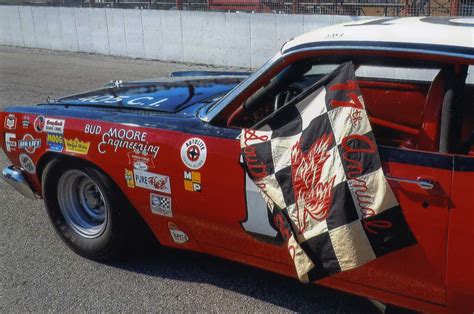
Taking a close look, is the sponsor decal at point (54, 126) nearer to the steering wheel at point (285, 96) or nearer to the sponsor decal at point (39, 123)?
the sponsor decal at point (39, 123)

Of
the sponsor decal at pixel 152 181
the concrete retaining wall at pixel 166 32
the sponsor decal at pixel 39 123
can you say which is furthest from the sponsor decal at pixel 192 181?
the concrete retaining wall at pixel 166 32

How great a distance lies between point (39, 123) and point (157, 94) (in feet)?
2.66

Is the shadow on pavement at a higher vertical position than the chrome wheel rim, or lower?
lower

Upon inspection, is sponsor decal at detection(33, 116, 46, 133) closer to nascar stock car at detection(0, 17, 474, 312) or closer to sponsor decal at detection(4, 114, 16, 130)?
nascar stock car at detection(0, 17, 474, 312)

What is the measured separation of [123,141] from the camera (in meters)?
3.12

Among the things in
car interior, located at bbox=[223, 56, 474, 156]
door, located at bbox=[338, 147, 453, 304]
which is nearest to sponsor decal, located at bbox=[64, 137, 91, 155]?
car interior, located at bbox=[223, 56, 474, 156]

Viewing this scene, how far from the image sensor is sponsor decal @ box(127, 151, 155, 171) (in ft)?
9.92

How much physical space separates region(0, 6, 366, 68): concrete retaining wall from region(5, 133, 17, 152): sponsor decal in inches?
339

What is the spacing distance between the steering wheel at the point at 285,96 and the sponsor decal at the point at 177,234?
90 centimetres

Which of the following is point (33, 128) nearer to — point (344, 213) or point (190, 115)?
point (190, 115)

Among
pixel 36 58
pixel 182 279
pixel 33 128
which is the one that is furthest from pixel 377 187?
pixel 36 58

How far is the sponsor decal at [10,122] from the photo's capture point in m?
3.74

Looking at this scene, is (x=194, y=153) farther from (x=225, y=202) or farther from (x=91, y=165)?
(x=91, y=165)

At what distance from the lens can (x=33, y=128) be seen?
3.59 m
